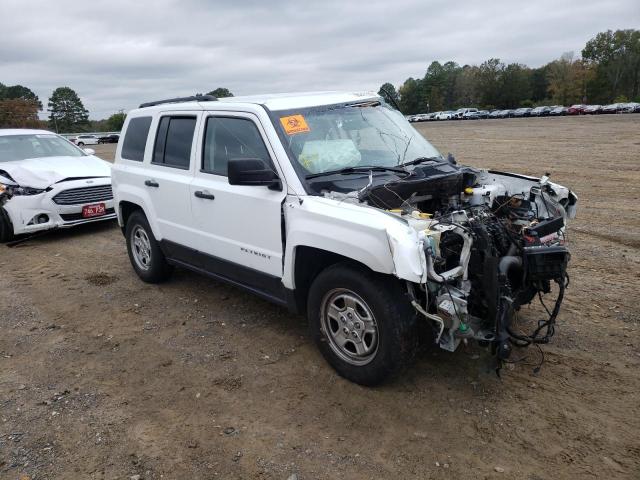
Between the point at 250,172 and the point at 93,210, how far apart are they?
570 cm

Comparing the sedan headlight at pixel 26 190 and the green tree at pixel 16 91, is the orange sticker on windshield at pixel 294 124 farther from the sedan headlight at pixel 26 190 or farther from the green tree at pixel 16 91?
the green tree at pixel 16 91

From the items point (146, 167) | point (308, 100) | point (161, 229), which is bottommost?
point (161, 229)

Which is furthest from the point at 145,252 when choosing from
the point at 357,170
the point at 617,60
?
the point at 617,60

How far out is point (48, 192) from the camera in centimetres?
798

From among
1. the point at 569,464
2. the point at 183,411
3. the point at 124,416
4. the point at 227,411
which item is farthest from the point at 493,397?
the point at 124,416

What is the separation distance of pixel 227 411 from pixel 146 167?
9.92 feet

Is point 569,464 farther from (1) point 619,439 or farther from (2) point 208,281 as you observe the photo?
(2) point 208,281

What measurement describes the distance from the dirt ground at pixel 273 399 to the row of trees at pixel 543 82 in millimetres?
80267

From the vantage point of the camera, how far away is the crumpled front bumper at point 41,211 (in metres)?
7.94

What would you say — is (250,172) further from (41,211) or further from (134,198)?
(41,211)

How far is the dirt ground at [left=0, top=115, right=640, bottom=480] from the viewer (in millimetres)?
2979

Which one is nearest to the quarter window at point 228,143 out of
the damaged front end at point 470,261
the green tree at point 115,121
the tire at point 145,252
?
the damaged front end at point 470,261

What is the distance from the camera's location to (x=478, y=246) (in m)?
3.30

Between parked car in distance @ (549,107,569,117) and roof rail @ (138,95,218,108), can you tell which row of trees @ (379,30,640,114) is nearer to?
parked car in distance @ (549,107,569,117)
